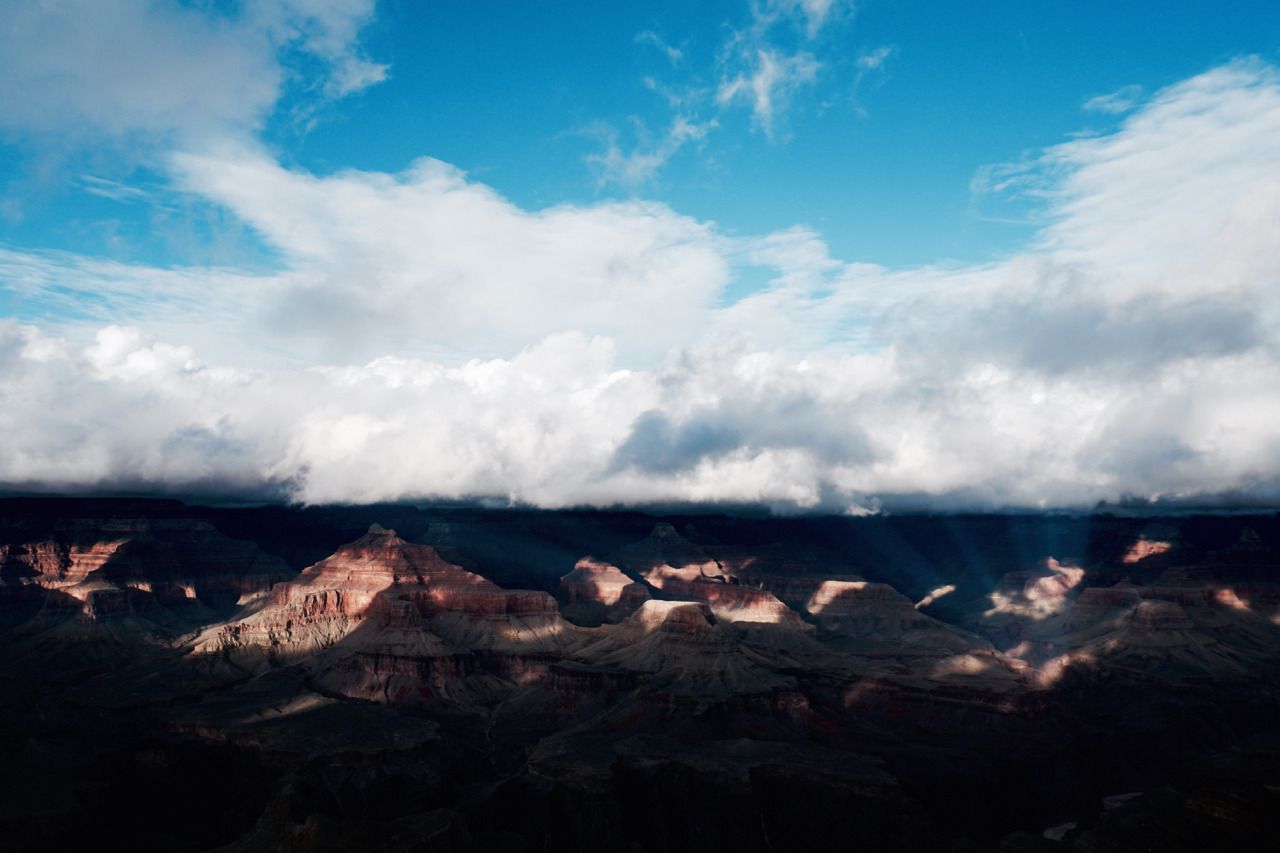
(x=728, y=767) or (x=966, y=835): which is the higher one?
(x=728, y=767)

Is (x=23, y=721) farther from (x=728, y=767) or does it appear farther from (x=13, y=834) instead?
(x=728, y=767)

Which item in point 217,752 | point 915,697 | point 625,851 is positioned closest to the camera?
point 625,851

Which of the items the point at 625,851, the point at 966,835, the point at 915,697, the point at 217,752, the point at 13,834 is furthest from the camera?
the point at 915,697

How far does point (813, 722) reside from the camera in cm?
15712

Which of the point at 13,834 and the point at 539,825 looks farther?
the point at 539,825

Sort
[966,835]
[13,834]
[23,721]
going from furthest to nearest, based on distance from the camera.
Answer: [23,721]
[966,835]
[13,834]

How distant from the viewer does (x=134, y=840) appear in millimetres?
113562

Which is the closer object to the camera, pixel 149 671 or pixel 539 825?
pixel 539 825

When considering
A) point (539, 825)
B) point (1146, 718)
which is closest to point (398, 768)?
point (539, 825)

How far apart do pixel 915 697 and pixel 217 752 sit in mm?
114681

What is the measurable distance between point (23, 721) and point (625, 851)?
10676cm

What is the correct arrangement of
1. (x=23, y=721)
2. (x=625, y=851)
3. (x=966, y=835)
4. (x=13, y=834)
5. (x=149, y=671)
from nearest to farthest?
(x=13, y=834), (x=625, y=851), (x=966, y=835), (x=23, y=721), (x=149, y=671)

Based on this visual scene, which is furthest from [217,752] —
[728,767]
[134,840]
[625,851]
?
[728,767]

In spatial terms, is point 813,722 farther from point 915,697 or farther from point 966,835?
point 966,835
